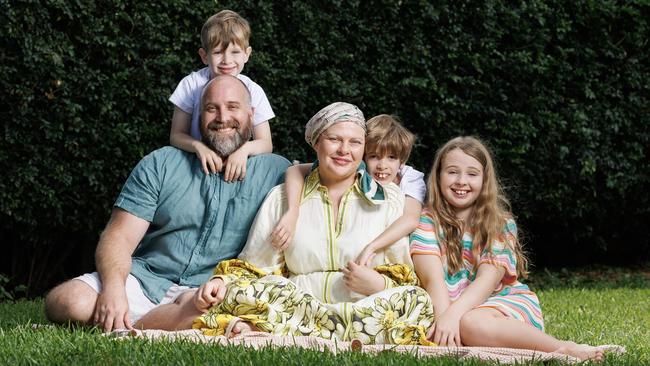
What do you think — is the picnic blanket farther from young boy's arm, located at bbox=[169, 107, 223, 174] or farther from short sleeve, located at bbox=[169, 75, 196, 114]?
short sleeve, located at bbox=[169, 75, 196, 114]

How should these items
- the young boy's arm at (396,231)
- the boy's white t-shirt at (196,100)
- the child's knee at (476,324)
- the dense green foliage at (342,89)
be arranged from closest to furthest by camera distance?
1. the child's knee at (476,324)
2. the young boy's arm at (396,231)
3. the boy's white t-shirt at (196,100)
4. the dense green foliage at (342,89)

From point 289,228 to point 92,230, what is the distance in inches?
129

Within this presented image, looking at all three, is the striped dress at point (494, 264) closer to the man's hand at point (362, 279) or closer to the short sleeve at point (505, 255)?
the short sleeve at point (505, 255)

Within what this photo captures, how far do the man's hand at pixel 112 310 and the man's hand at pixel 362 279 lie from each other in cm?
109

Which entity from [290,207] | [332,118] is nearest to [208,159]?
[290,207]

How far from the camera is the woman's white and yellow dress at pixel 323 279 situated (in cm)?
455

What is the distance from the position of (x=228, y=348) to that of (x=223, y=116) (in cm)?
160

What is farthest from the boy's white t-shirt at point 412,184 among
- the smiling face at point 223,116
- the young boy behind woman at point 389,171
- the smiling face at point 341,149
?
the smiling face at point 223,116

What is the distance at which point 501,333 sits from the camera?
453 centimetres

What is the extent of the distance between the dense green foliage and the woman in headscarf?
2.66 meters

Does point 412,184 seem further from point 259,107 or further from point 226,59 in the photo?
point 226,59

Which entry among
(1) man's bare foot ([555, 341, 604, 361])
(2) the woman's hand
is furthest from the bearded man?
(1) man's bare foot ([555, 341, 604, 361])

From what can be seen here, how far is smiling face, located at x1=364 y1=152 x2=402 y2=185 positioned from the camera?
5379mm

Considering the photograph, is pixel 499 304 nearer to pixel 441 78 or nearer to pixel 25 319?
pixel 25 319
